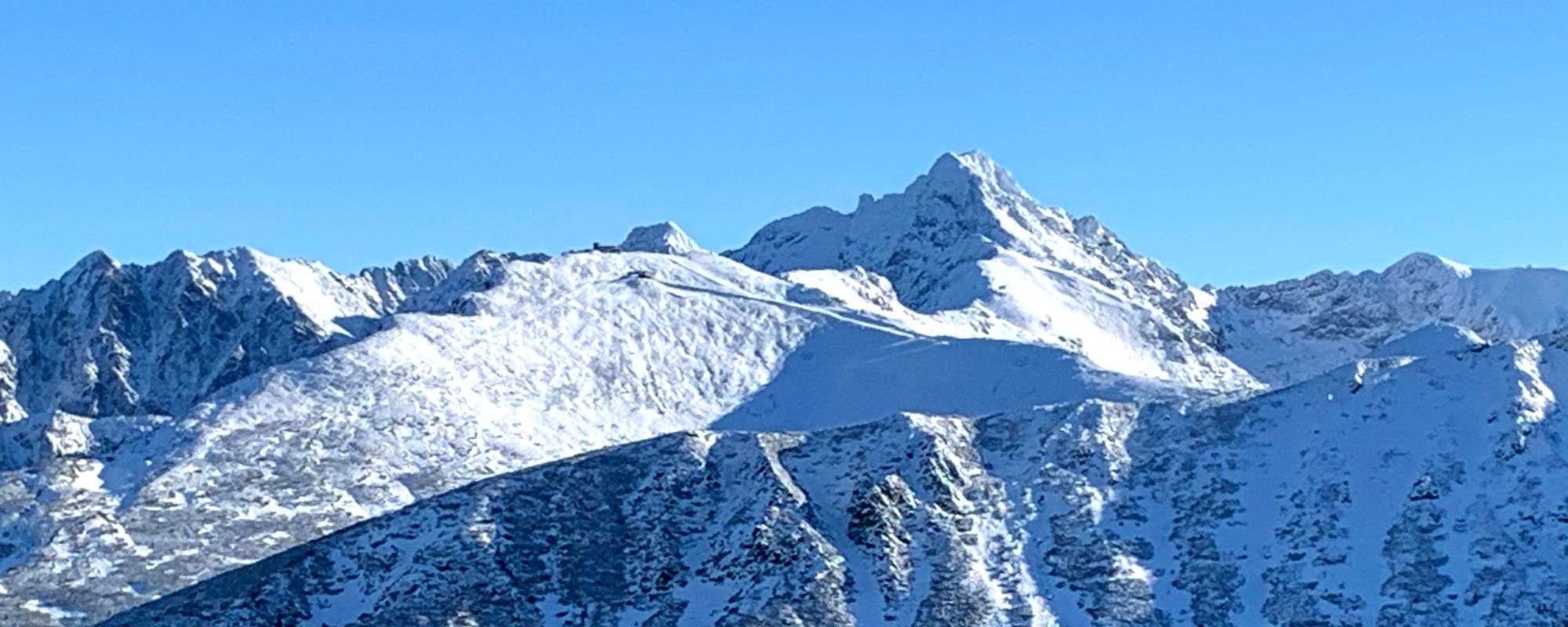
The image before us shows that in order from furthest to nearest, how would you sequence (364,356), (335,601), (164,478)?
1. (364,356)
2. (164,478)
3. (335,601)

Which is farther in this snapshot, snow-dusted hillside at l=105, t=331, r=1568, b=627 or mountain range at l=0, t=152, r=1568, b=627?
mountain range at l=0, t=152, r=1568, b=627

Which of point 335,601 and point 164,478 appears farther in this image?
point 164,478

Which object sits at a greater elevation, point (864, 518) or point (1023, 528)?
point (1023, 528)

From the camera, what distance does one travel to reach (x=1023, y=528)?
160500 millimetres

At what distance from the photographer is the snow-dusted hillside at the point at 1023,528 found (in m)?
150

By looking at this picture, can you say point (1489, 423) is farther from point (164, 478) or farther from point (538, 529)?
point (164, 478)

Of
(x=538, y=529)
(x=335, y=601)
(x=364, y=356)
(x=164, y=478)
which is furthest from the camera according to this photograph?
(x=364, y=356)

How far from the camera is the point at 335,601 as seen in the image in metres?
149

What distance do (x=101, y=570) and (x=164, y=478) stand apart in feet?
49.0

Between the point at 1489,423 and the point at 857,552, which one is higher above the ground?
the point at 1489,423

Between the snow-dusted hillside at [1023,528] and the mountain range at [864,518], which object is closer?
the snow-dusted hillside at [1023,528]

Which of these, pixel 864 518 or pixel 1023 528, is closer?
pixel 864 518

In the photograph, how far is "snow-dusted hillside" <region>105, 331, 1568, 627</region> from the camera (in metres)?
150

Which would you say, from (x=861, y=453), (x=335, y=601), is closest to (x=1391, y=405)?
(x=861, y=453)
